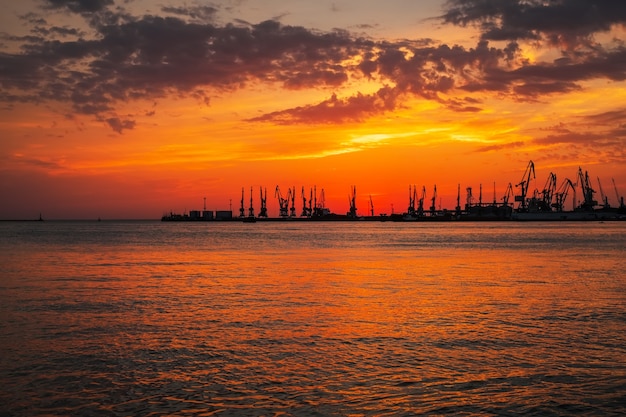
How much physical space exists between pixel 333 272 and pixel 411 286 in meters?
11.0

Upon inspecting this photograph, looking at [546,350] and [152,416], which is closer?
[152,416]

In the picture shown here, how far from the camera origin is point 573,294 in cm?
3195

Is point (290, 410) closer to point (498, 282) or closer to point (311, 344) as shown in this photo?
point (311, 344)

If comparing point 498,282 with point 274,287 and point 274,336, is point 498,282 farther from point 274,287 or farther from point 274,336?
point 274,336

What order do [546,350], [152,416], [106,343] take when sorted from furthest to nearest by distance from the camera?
[106,343] < [546,350] < [152,416]

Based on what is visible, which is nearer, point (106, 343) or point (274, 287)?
point (106, 343)

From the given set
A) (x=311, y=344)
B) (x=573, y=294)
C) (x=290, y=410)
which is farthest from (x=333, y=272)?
(x=290, y=410)

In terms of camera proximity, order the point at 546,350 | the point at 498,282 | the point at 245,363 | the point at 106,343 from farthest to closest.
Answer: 1. the point at 498,282
2. the point at 106,343
3. the point at 546,350
4. the point at 245,363

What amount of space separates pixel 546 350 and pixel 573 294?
49.4ft

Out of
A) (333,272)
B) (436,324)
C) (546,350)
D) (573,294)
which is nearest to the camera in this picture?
(546,350)

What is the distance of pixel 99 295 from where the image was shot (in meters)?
32.7

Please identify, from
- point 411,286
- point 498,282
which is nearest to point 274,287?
point 411,286

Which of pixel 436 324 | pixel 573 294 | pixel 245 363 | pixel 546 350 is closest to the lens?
pixel 245 363

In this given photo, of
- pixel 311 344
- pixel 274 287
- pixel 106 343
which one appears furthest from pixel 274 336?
pixel 274 287
